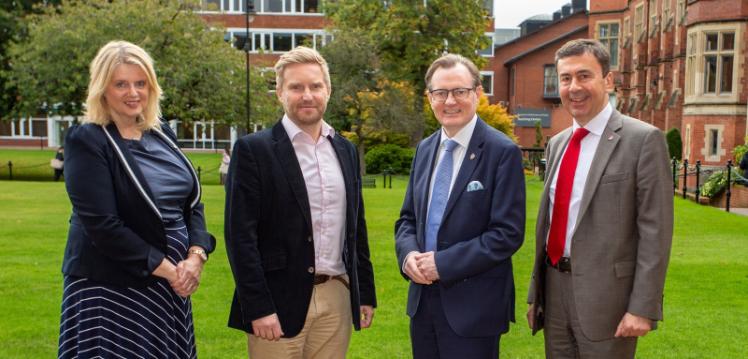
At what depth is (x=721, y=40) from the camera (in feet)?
92.2

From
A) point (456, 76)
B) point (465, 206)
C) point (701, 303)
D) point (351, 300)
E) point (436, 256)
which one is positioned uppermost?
point (456, 76)

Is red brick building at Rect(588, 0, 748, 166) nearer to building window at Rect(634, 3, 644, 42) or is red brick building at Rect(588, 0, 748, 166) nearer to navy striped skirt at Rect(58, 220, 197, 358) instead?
building window at Rect(634, 3, 644, 42)

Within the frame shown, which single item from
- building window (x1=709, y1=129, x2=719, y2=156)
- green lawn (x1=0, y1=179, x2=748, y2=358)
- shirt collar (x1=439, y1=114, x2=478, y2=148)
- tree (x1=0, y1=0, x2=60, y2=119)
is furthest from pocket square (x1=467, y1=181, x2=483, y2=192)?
tree (x1=0, y1=0, x2=60, y2=119)

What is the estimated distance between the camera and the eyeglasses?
411 centimetres

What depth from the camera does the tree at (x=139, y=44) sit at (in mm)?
29297

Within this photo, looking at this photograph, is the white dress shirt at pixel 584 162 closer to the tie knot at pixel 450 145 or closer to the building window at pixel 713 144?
the tie knot at pixel 450 145

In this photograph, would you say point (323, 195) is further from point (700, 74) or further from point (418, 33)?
point (418, 33)

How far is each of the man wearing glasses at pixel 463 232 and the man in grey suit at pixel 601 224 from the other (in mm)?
284

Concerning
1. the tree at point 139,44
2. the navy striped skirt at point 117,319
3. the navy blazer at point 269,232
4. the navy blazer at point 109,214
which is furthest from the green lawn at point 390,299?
the tree at point 139,44

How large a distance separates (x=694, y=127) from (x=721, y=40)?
3.51 metres

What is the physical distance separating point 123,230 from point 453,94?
6.14ft

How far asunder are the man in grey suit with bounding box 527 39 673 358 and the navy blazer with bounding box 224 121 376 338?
1396 mm

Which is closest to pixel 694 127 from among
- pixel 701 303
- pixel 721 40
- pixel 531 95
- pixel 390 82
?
pixel 721 40

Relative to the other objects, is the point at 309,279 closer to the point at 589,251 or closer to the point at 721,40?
the point at 589,251
